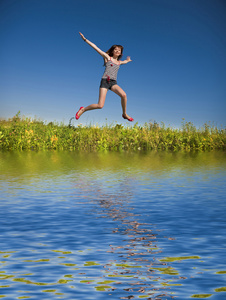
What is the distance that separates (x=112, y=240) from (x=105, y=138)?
22.9 metres

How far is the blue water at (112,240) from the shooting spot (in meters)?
4.21

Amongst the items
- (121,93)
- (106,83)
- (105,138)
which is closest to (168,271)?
(106,83)

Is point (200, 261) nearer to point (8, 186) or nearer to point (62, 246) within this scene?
point (62, 246)

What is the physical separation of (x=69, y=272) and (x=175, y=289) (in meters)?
1.06

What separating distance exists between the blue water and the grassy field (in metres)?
16.4

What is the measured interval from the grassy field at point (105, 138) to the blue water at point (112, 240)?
53.9 feet

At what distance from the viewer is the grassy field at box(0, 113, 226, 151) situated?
28188 mm

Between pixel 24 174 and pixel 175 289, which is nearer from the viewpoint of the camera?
pixel 175 289

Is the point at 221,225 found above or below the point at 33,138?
below

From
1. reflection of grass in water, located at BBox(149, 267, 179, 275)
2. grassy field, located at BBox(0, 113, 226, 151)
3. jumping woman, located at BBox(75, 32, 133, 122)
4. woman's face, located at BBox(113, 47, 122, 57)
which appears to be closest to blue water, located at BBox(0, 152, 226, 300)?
reflection of grass in water, located at BBox(149, 267, 179, 275)

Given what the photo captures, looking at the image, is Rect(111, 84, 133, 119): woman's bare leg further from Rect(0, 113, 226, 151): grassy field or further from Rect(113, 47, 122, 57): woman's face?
Rect(0, 113, 226, 151): grassy field

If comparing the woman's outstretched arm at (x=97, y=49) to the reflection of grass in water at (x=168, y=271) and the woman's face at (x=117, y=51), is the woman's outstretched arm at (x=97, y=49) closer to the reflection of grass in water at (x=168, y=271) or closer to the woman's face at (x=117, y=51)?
the woman's face at (x=117, y=51)

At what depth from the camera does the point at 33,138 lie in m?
28.4

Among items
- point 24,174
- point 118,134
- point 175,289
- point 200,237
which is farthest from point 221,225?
point 118,134
